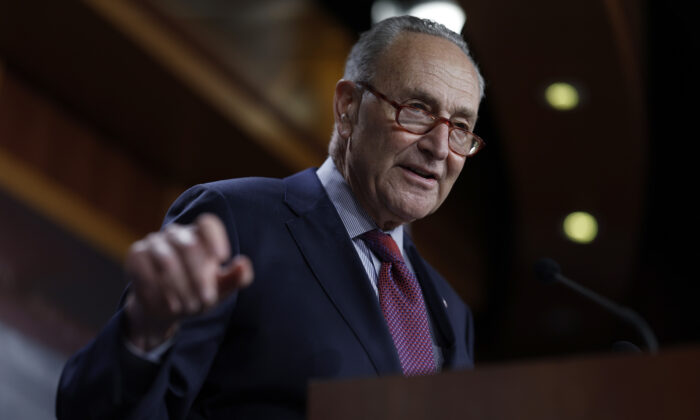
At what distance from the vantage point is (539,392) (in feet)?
2.88

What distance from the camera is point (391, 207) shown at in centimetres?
157

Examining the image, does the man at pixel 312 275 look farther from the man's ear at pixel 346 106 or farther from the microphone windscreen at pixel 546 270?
the microphone windscreen at pixel 546 270

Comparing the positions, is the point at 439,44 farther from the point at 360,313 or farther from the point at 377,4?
the point at 377,4

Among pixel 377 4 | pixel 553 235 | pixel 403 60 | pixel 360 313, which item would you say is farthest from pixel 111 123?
pixel 360 313

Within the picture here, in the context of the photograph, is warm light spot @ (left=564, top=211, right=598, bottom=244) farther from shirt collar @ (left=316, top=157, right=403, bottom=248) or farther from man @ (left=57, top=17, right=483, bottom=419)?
shirt collar @ (left=316, top=157, right=403, bottom=248)

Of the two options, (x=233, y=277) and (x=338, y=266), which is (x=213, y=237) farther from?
(x=338, y=266)

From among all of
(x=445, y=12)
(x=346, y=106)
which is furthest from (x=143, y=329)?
(x=445, y=12)

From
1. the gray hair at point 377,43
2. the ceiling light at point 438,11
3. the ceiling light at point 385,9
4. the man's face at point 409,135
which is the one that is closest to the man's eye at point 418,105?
the man's face at point 409,135

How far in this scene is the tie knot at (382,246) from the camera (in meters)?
1.53

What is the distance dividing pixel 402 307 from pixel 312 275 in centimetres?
18

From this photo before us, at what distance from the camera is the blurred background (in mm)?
4156

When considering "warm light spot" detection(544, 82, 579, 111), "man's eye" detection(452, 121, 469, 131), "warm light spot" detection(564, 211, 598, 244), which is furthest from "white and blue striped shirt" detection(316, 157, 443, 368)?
"warm light spot" detection(564, 211, 598, 244)

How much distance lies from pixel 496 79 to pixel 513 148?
52cm

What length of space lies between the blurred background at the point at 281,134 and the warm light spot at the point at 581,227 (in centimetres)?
1
